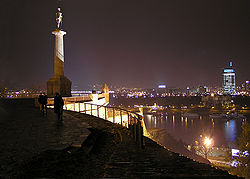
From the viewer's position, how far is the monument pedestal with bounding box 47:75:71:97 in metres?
21.1

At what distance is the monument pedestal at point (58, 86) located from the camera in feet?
69.3

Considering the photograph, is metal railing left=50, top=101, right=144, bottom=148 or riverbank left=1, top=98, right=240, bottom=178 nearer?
riverbank left=1, top=98, right=240, bottom=178

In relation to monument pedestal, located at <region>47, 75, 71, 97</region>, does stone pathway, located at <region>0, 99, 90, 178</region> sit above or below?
below

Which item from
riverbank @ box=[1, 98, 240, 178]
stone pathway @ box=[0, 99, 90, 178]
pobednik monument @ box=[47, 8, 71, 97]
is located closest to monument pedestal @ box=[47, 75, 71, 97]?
pobednik monument @ box=[47, 8, 71, 97]

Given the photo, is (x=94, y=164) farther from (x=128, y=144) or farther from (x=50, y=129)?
(x=50, y=129)

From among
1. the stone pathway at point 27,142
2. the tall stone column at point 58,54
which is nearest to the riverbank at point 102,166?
the stone pathway at point 27,142

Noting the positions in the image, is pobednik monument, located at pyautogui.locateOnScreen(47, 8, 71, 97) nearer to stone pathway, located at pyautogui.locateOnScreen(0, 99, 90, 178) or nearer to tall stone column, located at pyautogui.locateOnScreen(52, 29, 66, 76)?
tall stone column, located at pyautogui.locateOnScreen(52, 29, 66, 76)

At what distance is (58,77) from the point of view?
22062mm

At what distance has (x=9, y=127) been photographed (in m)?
8.27

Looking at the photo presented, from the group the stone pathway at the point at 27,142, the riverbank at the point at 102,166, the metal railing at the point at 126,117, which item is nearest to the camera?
the riverbank at the point at 102,166

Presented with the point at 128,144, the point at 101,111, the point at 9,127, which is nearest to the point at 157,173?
the point at 128,144

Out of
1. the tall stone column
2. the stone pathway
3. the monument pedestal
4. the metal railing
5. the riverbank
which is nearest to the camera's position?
the riverbank

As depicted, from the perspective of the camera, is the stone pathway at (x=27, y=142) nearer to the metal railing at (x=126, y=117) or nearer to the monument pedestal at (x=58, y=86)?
the metal railing at (x=126, y=117)

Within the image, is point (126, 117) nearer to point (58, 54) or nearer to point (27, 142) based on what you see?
point (27, 142)
